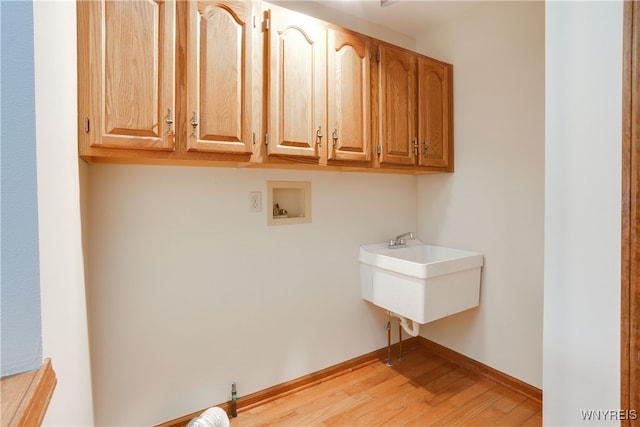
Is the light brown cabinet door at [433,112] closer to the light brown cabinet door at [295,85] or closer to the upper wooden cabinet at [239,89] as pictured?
the upper wooden cabinet at [239,89]

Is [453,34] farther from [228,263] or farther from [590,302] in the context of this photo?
[228,263]

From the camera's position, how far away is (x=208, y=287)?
1.83 meters

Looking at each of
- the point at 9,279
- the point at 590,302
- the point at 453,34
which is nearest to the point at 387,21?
the point at 453,34

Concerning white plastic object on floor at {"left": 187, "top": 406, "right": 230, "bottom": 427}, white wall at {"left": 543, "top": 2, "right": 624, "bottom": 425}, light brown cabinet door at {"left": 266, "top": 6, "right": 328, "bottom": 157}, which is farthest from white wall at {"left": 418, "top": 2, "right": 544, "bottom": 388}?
white plastic object on floor at {"left": 187, "top": 406, "right": 230, "bottom": 427}

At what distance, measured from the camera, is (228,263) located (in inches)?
74.1

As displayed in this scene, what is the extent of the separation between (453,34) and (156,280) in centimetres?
256

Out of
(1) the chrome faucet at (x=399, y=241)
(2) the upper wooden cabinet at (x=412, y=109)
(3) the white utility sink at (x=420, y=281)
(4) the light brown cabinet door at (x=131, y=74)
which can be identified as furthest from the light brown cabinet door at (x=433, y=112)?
(4) the light brown cabinet door at (x=131, y=74)

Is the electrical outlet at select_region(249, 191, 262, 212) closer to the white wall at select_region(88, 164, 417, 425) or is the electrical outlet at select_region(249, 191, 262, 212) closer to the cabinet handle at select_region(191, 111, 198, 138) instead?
the white wall at select_region(88, 164, 417, 425)

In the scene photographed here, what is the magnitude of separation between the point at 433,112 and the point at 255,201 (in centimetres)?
138

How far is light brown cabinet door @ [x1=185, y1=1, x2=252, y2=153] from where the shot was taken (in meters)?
1.43

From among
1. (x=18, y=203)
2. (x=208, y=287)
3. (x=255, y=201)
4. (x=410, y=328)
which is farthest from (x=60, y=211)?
(x=410, y=328)

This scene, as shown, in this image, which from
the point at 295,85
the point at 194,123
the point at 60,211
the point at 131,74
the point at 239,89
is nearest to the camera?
the point at 60,211

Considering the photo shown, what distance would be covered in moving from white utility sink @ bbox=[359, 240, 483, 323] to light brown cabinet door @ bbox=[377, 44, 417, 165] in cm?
67

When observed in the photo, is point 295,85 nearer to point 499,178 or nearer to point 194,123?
point 194,123
